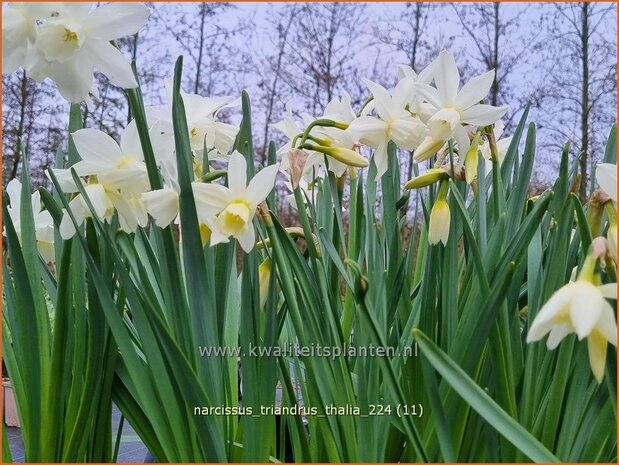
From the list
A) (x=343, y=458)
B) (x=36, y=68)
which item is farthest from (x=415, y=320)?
(x=36, y=68)

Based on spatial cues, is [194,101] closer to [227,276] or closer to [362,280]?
[227,276]

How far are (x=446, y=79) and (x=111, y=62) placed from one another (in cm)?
35

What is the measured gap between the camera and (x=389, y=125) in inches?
28.1

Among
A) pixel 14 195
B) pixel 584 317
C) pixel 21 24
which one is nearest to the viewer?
pixel 584 317

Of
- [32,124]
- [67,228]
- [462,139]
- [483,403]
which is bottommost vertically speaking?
[483,403]

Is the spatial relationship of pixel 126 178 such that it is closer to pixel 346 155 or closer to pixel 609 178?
pixel 346 155

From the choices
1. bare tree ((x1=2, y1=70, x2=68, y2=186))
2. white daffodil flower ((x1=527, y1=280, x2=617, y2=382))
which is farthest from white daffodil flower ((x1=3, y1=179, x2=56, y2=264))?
bare tree ((x1=2, y1=70, x2=68, y2=186))

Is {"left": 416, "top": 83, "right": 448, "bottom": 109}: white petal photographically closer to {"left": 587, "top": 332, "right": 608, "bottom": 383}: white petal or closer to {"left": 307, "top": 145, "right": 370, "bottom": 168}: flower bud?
{"left": 307, "top": 145, "right": 370, "bottom": 168}: flower bud

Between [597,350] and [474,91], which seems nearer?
[597,350]

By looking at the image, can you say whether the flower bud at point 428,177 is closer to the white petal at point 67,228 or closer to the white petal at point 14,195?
the white petal at point 67,228

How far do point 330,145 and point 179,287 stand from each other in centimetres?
25

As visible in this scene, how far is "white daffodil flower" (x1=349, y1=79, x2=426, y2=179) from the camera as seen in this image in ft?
2.29

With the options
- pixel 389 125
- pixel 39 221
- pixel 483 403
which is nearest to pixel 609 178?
Answer: pixel 483 403

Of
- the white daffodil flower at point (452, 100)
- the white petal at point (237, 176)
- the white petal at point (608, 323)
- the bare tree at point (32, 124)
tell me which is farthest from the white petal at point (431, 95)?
the bare tree at point (32, 124)
